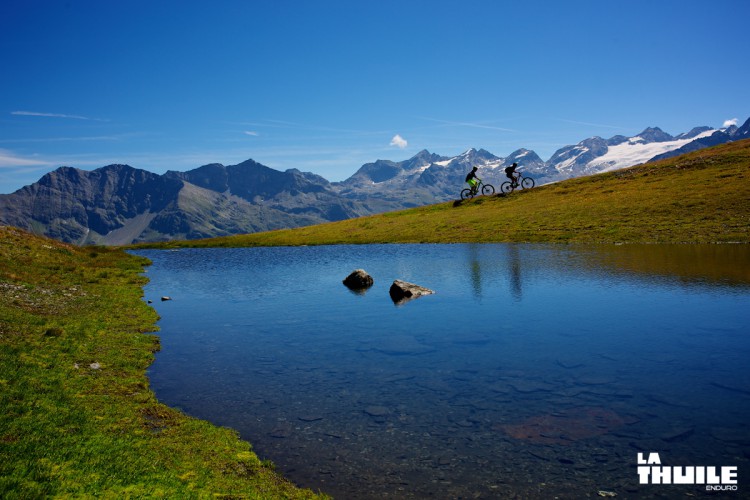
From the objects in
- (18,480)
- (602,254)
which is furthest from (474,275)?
(18,480)

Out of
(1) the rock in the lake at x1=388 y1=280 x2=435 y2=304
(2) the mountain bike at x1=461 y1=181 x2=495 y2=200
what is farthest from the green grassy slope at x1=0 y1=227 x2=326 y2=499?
(2) the mountain bike at x1=461 y1=181 x2=495 y2=200

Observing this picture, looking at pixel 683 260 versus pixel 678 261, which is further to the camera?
pixel 683 260

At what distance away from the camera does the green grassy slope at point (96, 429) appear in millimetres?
12500

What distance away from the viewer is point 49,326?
91.0 ft

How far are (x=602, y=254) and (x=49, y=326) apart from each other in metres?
62.8

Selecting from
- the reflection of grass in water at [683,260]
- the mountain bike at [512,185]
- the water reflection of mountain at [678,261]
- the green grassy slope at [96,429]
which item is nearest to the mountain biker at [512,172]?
the mountain bike at [512,185]

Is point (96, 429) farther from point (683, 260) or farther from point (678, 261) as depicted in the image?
Answer: point (683, 260)

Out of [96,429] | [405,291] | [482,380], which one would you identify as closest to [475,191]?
[405,291]

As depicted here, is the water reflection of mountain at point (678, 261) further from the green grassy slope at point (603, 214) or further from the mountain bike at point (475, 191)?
the mountain bike at point (475, 191)

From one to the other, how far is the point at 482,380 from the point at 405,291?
23.2 meters

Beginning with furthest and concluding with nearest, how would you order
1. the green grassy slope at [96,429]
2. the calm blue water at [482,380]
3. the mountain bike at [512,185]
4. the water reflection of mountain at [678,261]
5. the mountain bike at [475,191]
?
the mountain bike at [475,191]
the mountain bike at [512,185]
the water reflection of mountain at [678,261]
the calm blue water at [482,380]
the green grassy slope at [96,429]

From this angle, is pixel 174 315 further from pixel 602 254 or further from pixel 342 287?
pixel 602 254

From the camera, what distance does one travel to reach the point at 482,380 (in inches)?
870

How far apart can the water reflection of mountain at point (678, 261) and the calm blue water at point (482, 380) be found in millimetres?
641
